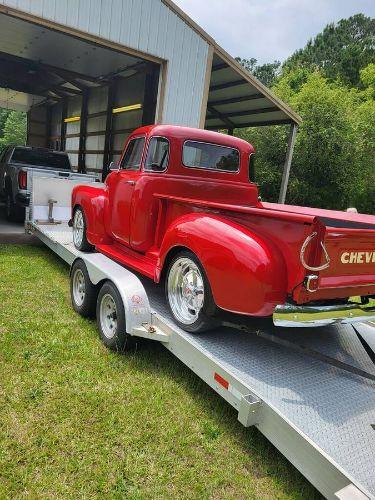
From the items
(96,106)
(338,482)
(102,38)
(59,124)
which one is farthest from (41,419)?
(59,124)

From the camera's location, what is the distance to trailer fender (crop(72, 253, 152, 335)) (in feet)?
11.3

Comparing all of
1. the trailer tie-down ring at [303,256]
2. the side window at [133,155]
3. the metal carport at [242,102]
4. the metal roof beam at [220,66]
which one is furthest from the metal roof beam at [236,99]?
the trailer tie-down ring at [303,256]

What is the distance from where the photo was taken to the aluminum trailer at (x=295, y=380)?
2.11 m

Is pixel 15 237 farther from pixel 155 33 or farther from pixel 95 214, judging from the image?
pixel 155 33

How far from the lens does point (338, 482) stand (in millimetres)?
1941

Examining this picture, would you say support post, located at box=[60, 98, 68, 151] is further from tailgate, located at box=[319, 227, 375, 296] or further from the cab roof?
tailgate, located at box=[319, 227, 375, 296]

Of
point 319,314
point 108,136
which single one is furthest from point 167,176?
point 108,136

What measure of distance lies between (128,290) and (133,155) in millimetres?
1858

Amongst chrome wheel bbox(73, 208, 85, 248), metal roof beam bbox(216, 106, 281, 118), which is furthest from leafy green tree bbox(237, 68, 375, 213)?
chrome wheel bbox(73, 208, 85, 248)

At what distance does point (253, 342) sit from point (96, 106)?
45.8 ft

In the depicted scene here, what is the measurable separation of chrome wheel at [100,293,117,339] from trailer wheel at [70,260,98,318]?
0.37 m

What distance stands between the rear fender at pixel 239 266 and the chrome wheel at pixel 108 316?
1.09 meters

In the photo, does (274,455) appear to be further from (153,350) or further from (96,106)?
(96,106)

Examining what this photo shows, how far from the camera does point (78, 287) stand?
471 centimetres
